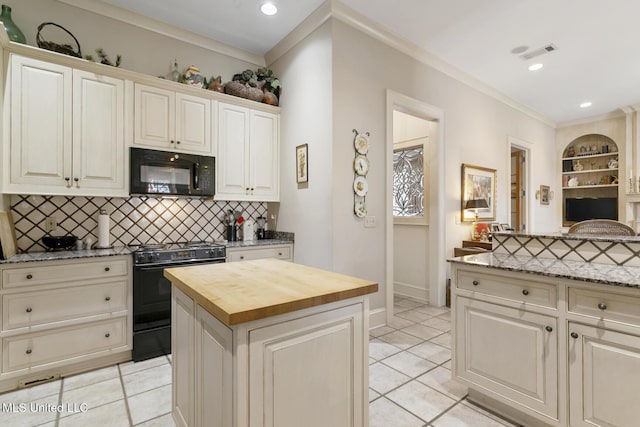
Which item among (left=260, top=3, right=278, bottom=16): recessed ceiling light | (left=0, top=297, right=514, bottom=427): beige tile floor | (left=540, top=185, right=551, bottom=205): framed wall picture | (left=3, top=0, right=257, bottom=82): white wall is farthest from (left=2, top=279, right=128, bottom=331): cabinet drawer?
(left=540, top=185, right=551, bottom=205): framed wall picture

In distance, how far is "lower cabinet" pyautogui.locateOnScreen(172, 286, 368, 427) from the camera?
104cm

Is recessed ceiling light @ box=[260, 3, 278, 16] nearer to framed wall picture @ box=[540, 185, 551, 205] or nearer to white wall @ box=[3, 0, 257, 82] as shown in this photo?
white wall @ box=[3, 0, 257, 82]

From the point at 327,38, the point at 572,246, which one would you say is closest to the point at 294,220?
the point at 327,38

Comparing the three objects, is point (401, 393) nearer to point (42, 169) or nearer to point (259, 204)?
point (259, 204)

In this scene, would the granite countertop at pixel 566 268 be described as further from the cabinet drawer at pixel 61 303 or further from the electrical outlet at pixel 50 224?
the electrical outlet at pixel 50 224

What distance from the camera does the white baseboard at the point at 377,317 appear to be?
126 inches

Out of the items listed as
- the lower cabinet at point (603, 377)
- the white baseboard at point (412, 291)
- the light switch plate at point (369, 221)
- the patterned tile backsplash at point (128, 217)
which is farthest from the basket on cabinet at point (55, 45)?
the white baseboard at point (412, 291)

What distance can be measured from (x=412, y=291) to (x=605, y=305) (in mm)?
2965

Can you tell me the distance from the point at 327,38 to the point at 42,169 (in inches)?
106

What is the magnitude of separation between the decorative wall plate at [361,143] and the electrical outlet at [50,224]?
9.24ft

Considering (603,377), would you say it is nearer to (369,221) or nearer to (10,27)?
(369,221)

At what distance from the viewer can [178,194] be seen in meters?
3.00

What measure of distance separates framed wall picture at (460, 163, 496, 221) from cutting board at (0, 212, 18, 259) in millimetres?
4789

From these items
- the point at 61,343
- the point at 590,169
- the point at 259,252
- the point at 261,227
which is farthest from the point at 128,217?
the point at 590,169
